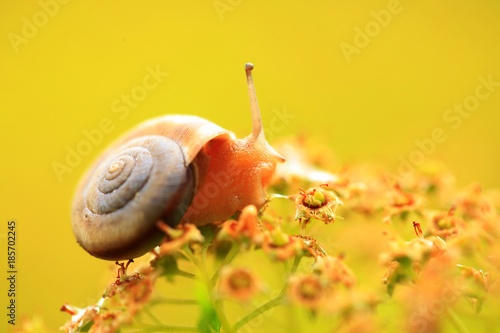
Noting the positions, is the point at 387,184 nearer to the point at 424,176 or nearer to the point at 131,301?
the point at 424,176

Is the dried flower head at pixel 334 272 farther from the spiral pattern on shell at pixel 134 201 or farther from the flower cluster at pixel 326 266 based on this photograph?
the spiral pattern on shell at pixel 134 201

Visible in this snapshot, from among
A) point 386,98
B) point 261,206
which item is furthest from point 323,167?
point 386,98

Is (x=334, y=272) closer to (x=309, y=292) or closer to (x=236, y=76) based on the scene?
(x=309, y=292)

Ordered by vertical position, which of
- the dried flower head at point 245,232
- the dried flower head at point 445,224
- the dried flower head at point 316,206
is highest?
the dried flower head at point 445,224

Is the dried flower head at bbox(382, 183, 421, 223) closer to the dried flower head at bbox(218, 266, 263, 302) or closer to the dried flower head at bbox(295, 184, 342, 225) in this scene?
the dried flower head at bbox(295, 184, 342, 225)

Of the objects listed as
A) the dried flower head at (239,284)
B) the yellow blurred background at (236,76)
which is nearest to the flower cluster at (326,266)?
the dried flower head at (239,284)
